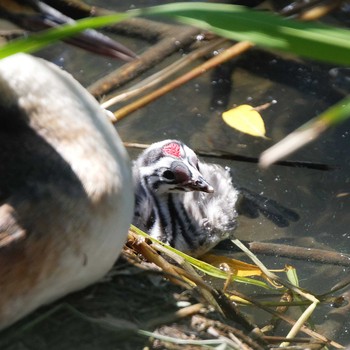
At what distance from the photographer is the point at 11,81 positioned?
219cm

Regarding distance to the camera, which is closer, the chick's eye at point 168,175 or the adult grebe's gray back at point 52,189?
the adult grebe's gray back at point 52,189

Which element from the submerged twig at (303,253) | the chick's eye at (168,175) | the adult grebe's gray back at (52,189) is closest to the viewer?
the adult grebe's gray back at (52,189)

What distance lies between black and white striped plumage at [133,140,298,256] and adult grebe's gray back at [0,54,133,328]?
110cm

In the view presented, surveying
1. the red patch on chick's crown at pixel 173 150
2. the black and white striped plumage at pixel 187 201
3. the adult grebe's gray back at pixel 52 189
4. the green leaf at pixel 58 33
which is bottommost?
the black and white striped plumage at pixel 187 201

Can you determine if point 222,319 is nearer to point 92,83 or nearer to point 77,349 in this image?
point 77,349

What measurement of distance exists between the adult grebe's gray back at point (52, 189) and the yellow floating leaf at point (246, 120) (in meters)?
1.64

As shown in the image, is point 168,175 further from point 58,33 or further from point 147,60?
point 58,33

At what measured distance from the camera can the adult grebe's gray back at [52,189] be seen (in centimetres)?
196

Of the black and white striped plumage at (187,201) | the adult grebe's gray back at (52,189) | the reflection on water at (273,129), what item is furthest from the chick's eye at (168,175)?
the adult grebe's gray back at (52,189)

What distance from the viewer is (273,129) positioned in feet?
12.9

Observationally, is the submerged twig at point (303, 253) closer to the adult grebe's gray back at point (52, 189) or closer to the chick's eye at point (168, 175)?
the chick's eye at point (168, 175)

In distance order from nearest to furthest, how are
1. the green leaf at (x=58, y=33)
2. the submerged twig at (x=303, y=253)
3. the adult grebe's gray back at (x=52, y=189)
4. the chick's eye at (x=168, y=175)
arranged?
1. the green leaf at (x=58, y=33)
2. the adult grebe's gray back at (x=52, y=189)
3. the submerged twig at (x=303, y=253)
4. the chick's eye at (x=168, y=175)

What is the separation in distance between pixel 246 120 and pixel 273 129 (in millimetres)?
123

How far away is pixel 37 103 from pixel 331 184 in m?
1.78
